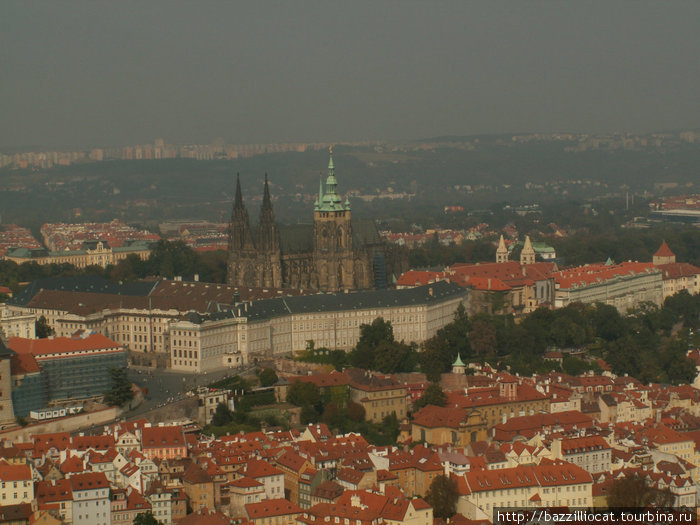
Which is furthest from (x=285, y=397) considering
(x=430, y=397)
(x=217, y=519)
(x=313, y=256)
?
(x=313, y=256)

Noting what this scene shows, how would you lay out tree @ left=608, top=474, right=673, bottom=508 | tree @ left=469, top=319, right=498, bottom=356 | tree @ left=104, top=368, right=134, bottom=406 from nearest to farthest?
tree @ left=608, top=474, right=673, bottom=508, tree @ left=104, top=368, right=134, bottom=406, tree @ left=469, top=319, right=498, bottom=356

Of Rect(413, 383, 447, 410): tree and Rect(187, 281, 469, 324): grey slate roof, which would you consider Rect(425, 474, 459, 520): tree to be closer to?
Rect(413, 383, 447, 410): tree

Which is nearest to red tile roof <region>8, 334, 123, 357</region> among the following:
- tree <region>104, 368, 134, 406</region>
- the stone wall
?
tree <region>104, 368, 134, 406</region>

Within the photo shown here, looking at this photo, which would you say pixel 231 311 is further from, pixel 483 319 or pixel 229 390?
pixel 483 319

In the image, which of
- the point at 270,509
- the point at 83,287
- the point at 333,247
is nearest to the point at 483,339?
the point at 333,247

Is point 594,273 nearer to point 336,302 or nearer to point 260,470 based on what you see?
point 336,302
